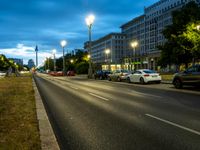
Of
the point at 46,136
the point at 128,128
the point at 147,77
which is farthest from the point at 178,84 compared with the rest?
the point at 46,136

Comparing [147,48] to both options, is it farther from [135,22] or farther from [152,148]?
[152,148]

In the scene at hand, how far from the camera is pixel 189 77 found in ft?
69.1

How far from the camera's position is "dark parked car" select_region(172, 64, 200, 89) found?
20.4 meters

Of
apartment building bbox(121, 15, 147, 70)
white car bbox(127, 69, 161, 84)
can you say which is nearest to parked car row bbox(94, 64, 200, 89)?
white car bbox(127, 69, 161, 84)

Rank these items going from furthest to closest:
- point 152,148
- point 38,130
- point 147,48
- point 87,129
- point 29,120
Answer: point 147,48 → point 29,120 → point 87,129 → point 38,130 → point 152,148

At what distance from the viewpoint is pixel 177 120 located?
8.69 metres

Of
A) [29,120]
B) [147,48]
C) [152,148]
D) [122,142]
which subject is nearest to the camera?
[152,148]

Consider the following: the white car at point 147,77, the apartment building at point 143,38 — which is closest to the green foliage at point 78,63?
the apartment building at point 143,38

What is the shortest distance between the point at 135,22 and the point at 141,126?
518 feet

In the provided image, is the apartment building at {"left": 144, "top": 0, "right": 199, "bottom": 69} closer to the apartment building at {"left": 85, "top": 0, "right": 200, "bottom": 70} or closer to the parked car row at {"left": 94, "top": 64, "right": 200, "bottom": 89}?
the apartment building at {"left": 85, "top": 0, "right": 200, "bottom": 70}

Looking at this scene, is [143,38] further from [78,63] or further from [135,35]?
[78,63]

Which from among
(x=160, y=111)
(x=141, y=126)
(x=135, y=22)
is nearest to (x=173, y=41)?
(x=160, y=111)

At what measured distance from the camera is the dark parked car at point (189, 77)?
2038 cm

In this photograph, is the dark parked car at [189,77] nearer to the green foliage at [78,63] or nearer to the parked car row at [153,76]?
the parked car row at [153,76]
